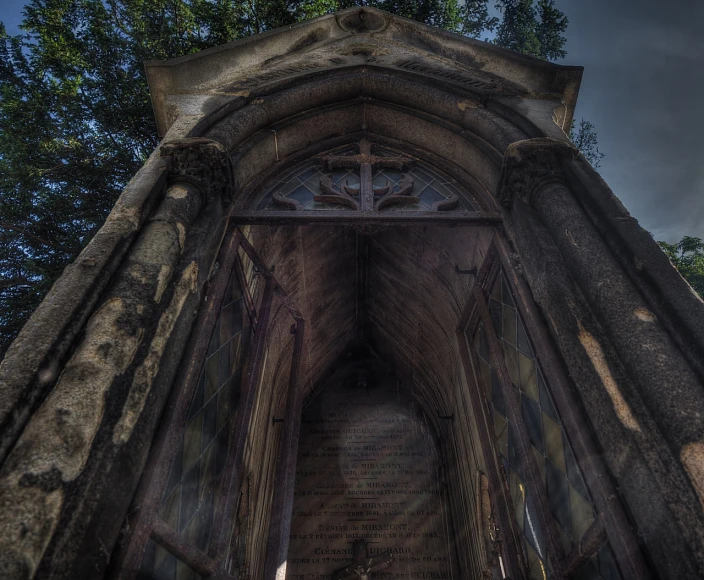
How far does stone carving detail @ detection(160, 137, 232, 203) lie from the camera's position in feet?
9.78

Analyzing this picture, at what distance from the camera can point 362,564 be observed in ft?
15.8

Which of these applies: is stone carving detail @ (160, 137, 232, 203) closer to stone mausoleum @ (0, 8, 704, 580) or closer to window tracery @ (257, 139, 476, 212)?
stone mausoleum @ (0, 8, 704, 580)

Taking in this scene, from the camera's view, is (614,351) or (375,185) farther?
(375,185)

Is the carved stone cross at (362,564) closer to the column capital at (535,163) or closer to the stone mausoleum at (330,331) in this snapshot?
the stone mausoleum at (330,331)

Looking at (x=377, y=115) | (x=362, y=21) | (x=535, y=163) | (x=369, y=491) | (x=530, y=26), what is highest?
(x=530, y=26)

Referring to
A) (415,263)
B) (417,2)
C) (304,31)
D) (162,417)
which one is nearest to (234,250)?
(162,417)

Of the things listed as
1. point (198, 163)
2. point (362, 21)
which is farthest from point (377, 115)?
point (198, 163)

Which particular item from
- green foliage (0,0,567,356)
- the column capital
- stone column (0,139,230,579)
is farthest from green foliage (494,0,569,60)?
stone column (0,139,230,579)

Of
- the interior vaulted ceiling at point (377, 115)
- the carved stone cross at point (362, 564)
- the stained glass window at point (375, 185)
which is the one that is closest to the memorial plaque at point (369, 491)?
the carved stone cross at point (362, 564)

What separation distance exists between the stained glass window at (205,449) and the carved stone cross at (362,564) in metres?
2.77

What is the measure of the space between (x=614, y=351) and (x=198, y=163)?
9.15ft

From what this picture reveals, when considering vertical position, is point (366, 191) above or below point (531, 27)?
below

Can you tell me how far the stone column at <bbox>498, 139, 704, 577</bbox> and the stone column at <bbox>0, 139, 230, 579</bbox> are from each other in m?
2.06

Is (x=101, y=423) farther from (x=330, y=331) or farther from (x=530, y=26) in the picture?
(x=530, y=26)
